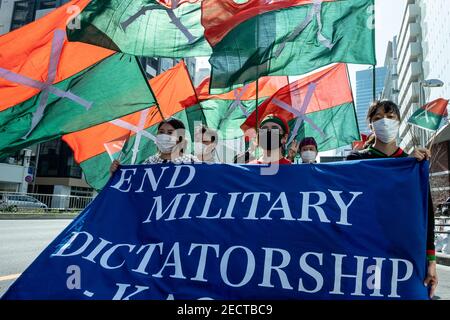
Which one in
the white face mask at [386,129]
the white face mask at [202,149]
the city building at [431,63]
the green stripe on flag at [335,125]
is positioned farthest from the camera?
the city building at [431,63]

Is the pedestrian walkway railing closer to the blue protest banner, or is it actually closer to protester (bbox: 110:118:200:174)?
protester (bbox: 110:118:200:174)

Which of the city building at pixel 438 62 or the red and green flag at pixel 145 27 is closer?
the red and green flag at pixel 145 27

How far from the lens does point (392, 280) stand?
8.52ft

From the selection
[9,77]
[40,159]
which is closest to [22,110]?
[9,77]

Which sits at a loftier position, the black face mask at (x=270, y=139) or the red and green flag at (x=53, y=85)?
the red and green flag at (x=53, y=85)

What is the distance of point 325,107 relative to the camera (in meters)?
9.83

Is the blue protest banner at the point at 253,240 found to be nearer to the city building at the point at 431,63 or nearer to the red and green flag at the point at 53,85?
the red and green flag at the point at 53,85

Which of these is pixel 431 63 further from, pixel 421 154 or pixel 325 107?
pixel 421 154

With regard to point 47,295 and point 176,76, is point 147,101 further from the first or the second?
point 47,295

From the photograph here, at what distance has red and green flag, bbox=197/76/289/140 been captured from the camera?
1038cm

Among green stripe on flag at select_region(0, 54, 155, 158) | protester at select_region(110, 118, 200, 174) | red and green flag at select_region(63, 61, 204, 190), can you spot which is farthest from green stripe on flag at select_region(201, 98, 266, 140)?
protester at select_region(110, 118, 200, 174)

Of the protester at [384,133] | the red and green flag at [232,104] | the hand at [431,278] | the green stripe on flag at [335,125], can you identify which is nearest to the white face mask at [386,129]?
the protester at [384,133]

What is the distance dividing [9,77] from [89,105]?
95 centimetres

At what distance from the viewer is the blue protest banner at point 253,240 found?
2.64 m
